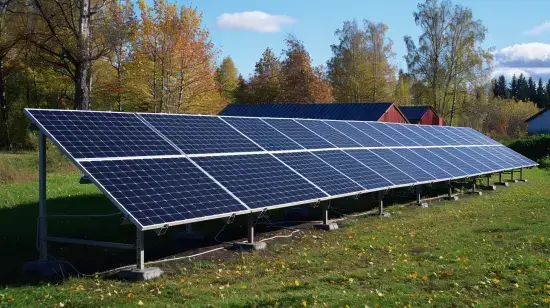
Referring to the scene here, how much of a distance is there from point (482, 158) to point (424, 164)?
7.52m

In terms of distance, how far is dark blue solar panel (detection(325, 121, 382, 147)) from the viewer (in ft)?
68.6

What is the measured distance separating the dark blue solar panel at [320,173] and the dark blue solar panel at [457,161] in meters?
9.04

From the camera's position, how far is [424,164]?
21.4m

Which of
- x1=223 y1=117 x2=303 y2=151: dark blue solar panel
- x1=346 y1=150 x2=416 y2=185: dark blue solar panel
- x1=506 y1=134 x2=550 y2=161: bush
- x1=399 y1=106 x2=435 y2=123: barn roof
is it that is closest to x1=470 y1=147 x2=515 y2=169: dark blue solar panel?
x1=346 y1=150 x2=416 y2=185: dark blue solar panel

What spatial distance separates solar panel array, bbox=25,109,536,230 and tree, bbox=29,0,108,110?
16.1 metres

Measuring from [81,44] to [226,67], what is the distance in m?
71.5

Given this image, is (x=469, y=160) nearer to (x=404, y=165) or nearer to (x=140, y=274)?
(x=404, y=165)

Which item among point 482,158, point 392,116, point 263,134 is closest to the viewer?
point 263,134

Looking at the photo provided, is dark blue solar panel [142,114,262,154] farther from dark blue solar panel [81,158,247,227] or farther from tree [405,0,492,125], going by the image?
tree [405,0,492,125]

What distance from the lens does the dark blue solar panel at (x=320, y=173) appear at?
1474 centimetres

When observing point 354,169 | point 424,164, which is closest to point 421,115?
point 424,164

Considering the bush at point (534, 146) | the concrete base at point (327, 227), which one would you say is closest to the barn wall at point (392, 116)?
the bush at point (534, 146)

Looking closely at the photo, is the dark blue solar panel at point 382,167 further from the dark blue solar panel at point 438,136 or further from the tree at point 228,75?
the tree at point 228,75

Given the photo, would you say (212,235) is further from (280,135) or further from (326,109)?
(326,109)
